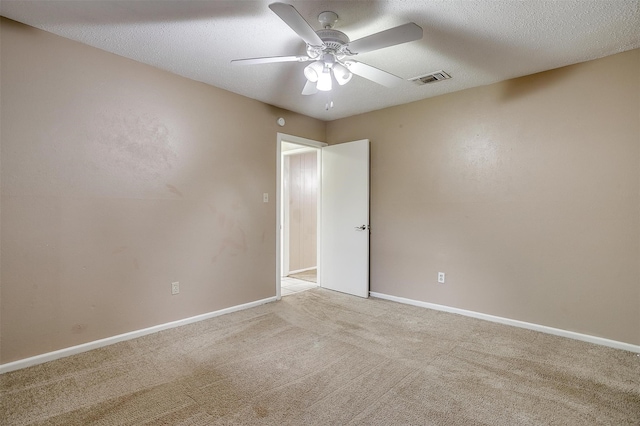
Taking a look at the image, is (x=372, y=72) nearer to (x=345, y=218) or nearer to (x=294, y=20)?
(x=294, y=20)

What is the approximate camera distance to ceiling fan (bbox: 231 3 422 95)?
5.92 ft

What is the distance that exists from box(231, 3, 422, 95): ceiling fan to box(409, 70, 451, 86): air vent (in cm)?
75

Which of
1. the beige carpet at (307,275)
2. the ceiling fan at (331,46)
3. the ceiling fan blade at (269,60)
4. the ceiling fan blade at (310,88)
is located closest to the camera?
the ceiling fan at (331,46)

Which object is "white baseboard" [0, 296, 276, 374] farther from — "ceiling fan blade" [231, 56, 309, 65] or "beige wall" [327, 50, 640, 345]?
"ceiling fan blade" [231, 56, 309, 65]

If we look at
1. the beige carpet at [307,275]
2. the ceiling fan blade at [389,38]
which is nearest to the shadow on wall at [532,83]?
the ceiling fan blade at [389,38]

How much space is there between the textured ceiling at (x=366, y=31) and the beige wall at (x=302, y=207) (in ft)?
9.17

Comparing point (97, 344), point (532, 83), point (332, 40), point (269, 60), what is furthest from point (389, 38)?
point (97, 344)

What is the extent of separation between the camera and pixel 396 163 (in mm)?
4031

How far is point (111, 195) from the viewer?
2.71 meters

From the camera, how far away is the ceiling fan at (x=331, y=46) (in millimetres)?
1805

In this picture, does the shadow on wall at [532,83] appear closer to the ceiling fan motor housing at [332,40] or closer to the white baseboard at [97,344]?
the ceiling fan motor housing at [332,40]

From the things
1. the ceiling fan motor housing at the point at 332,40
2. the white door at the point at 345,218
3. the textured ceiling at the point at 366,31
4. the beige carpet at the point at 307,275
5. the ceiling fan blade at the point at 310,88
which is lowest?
the beige carpet at the point at 307,275

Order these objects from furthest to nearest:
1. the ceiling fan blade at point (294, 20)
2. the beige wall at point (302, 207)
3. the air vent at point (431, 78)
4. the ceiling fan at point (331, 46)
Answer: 1. the beige wall at point (302, 207)
2. the air vent at point (431, 78)
3. the ceiling fan at point (331, 46)
4. the ceiling fan blade at point (294, 20)

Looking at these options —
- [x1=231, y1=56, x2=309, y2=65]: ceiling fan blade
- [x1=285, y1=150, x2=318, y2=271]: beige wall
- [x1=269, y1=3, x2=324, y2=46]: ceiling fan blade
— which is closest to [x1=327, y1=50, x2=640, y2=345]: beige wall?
[x1=231, y1=56, x2=309, y2=65]: ceiling fan blade
